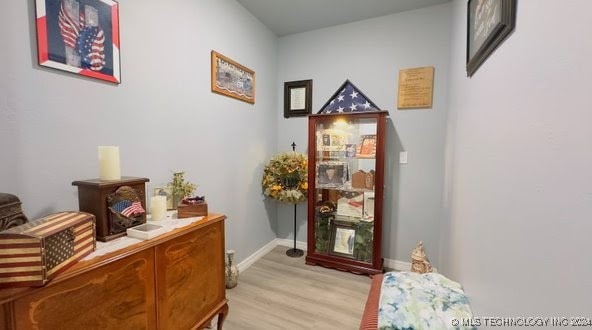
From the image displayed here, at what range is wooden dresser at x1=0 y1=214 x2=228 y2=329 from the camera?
0.75 meters

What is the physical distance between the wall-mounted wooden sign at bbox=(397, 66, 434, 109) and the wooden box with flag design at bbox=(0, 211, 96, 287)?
8.78ft

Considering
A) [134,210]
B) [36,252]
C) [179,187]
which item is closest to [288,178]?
[179,187]

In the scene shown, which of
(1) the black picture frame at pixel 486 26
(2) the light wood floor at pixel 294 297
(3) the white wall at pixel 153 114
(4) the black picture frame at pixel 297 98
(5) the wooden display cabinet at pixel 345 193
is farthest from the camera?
(4) the black picture frame at pixel 297 98

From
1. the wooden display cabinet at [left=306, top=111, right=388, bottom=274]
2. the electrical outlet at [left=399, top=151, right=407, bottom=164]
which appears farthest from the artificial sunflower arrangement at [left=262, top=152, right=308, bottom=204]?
the electrical outlet at [left=399, top=151, right=407, bottom=164]

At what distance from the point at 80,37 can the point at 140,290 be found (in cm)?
126

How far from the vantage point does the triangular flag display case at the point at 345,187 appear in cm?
249

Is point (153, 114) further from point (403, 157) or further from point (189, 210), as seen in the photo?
point (403, 157)

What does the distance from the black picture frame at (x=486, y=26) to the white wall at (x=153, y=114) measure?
182 centimetres

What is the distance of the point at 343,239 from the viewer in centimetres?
267

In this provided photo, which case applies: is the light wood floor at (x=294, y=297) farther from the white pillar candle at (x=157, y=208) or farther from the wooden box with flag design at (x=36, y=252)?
the wooden box with flag design at (x=36, y=252)

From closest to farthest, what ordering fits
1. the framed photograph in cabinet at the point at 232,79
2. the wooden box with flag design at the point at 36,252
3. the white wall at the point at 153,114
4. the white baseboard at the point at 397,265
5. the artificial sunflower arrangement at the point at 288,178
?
the wooden box with flag design at the point at 36,252, the white wall at the point at 153,114, the framed photograph in cabinet at the point at 232,79, the white baseboard at the point at 397,265, the artificial sunflower arrangement at the point at 288,178

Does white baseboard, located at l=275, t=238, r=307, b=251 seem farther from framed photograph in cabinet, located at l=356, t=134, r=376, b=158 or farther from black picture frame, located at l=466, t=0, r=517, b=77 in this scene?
black picture frame, located at l=466, t=0, r=517, b=77

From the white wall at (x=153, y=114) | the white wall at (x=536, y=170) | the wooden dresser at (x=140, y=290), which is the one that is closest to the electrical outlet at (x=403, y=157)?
the white wall at (x=536, y=170)

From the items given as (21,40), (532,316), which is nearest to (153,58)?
(21,40)
